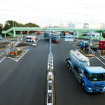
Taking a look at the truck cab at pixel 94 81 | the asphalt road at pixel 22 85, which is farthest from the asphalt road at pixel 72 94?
the asphalt road at pixel 22 85

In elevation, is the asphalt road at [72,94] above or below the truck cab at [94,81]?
below

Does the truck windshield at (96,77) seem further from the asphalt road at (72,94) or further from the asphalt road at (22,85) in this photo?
the asphalt road at (22,85)

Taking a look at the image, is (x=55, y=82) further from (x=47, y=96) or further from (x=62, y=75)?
(x=47, y=96)

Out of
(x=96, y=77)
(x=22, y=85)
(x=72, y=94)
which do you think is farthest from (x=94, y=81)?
(x=22, y=85)

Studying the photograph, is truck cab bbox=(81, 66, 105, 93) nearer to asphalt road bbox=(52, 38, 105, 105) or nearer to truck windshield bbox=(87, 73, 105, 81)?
truck windshield bbox=(87, 73, 105, 81)

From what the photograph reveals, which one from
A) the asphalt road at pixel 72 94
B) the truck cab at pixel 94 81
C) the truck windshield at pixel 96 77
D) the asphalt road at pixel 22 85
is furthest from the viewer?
the truck windshield at pixel 96 77

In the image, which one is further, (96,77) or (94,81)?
(96,77)

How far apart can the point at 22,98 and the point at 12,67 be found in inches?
424

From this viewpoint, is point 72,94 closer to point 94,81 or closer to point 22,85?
point 94,81

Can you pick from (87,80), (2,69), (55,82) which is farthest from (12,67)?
(87,80)

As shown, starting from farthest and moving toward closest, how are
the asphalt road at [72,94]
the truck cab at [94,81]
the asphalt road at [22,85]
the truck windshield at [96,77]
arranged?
1. the truck windshield at [96,77]
2. the truck cab at [94,81]
3. the asphalt road at [22,85]
4. the asphalt road at [72,94]

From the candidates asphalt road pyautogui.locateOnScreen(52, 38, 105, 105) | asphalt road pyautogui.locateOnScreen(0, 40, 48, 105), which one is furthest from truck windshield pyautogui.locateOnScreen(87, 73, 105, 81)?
asphalt road pyautogui.locateOnScreen(0, 40, 48, 105)

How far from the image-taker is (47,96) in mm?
12633

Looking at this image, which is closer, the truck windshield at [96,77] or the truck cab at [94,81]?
the truck cab at [94,81]
